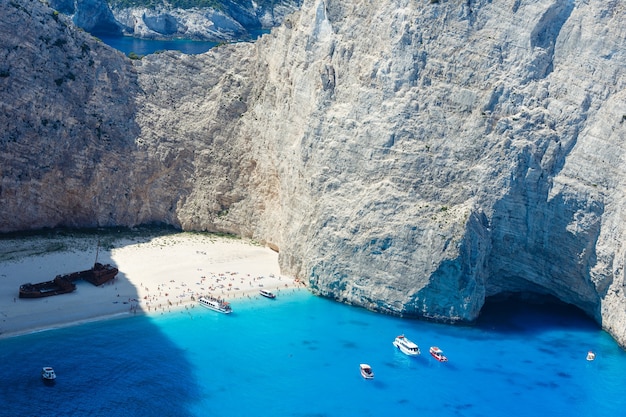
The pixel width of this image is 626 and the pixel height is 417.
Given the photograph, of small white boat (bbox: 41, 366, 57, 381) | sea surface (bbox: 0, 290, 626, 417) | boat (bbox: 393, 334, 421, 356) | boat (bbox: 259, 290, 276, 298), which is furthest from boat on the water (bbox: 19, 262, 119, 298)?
boat (bbox: 393, 334, 421, 356)

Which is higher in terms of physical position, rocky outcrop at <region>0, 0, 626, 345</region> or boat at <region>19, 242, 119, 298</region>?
rocky outcrop at <region>0, 0, 626, 345</region>

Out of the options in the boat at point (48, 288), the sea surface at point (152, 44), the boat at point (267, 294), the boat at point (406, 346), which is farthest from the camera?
the sea surface at point (152, 44)

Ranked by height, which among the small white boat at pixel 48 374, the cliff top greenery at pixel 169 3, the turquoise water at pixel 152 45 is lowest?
the small white boat at pixel 48 374

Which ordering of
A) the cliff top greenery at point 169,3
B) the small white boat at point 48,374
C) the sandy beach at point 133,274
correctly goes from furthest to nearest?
1. the cliff top greenery at point 169,3
2. the sandy beach at point 133,274
3. the small white boat at point 48,374

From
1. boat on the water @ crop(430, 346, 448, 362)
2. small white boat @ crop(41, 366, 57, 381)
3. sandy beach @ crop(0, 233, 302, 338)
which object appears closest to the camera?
small white boat @ crop(41, 366, 57, 381)

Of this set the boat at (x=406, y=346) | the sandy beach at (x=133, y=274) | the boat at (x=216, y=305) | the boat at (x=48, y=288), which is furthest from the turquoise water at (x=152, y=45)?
the boat at (x=406, y=346)

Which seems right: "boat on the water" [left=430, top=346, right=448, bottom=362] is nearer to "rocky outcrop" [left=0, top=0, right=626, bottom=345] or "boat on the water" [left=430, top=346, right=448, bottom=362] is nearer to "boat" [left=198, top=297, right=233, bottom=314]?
"rocky outcrop" [left=0, top=0, right=626, bottom=345]

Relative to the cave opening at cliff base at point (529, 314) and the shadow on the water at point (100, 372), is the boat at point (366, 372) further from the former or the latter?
the cave opening at cliff base at point (529, 314)
